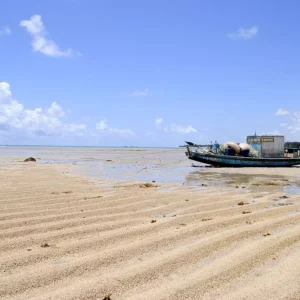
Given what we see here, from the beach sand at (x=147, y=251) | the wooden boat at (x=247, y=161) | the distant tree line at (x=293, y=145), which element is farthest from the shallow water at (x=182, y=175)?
the distant tree line at (x=293, y=145)

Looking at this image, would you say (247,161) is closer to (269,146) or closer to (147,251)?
(269,146)

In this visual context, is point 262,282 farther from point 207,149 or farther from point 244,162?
point 207,149

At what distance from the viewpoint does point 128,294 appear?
3672mm

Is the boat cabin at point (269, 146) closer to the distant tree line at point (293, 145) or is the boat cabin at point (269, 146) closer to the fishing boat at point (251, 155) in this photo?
the fishing boat at point (251, 155)

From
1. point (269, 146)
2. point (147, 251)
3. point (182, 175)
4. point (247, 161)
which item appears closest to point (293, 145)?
point (269, 146)

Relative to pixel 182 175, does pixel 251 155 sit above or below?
above

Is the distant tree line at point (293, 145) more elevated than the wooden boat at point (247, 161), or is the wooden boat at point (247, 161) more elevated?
the distant tree line at point (293, 145)

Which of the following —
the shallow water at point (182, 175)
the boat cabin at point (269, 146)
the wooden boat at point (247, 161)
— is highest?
the boat cabin at point (269, 146)

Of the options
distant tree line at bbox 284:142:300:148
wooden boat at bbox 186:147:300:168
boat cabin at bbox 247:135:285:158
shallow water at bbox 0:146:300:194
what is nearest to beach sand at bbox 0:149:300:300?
shallow water at bbox 0:146:300:194

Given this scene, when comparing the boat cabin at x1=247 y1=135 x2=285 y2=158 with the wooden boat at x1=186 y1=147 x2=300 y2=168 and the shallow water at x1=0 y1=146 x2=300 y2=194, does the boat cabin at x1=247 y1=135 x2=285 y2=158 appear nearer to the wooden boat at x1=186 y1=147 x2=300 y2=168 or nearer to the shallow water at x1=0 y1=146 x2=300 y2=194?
the wooden boat at x1=186 y1=147 x2=300 y2=168

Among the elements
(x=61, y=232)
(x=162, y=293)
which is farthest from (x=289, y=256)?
(x=61, y=232)

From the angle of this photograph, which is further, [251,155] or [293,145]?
[293,145]

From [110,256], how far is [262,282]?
188cm

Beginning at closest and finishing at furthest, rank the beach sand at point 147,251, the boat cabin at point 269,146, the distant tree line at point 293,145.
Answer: the beach sand at point 147,251 < the boat cabin at point 269,146 < the distant tree line at point 293,145
